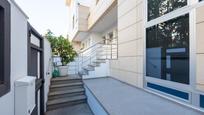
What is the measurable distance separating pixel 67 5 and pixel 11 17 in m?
20.3

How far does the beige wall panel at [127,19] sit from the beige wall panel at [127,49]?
25.6 inches

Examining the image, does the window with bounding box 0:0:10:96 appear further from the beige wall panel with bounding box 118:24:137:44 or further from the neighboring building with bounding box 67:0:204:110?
the beige wall panel with bounding box 118:24:137:44

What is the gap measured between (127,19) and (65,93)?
3320 millimetres

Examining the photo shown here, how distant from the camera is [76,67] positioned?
316 inches

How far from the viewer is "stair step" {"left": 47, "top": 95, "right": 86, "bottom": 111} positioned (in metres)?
4.06

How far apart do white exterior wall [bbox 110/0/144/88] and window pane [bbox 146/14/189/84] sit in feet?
1.08

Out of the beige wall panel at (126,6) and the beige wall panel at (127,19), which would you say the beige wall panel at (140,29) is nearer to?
the beige wall panel at (127,19)

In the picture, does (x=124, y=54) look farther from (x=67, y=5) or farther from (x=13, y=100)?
(x=67, y=5)

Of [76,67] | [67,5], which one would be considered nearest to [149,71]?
[76,67]

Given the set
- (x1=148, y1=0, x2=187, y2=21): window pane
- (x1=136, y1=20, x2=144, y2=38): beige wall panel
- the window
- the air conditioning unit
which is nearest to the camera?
the window

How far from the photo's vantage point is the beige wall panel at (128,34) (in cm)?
426

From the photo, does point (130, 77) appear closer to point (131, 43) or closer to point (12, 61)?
point (131, 43)

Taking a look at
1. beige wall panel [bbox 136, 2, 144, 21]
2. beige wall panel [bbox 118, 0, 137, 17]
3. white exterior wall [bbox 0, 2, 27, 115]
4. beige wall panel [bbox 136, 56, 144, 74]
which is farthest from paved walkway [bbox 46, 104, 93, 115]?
beige wall panel [bbox 118, 0, 137, 17]

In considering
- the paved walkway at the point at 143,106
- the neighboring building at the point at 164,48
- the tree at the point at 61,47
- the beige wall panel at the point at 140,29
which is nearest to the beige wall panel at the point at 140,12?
the neighboring building at the point at 164,48
